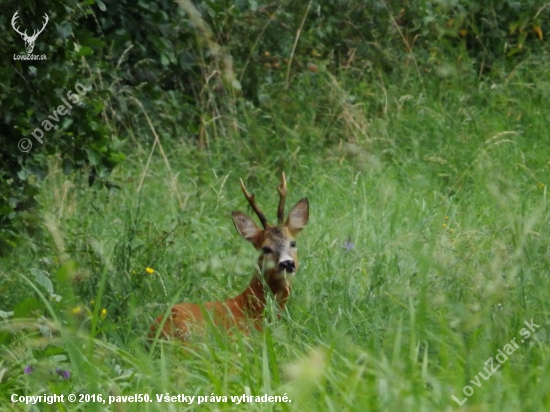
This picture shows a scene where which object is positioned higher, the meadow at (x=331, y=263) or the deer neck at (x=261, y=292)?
the meadow at (x=331, y=263)

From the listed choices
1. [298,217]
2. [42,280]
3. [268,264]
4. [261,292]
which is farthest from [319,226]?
[42,280]

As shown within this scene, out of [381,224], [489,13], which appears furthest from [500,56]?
[381,224]

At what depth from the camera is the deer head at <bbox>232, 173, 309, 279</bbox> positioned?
213 inches

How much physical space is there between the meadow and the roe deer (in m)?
0.10

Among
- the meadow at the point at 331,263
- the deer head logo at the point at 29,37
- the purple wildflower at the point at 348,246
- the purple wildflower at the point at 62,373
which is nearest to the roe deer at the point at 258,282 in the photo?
the meadow at the point at 331,263

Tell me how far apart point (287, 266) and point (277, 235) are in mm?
397

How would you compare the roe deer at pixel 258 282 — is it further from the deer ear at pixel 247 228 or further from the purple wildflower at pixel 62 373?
the purple wildflower at pixel 62 373

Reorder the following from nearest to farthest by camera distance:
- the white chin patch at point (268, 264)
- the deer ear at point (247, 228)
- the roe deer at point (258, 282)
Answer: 1. the roe deer at point (258, 282)
2. the white chin patch at point (268, 264)
3. the deer ear at point (247, 228)

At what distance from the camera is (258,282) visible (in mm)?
5379

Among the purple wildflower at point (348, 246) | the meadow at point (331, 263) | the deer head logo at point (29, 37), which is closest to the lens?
the meadow at point (331, 263)

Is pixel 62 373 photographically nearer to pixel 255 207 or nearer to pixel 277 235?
pixel 255 207

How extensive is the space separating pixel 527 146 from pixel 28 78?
136 inches

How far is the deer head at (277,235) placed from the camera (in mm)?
5418

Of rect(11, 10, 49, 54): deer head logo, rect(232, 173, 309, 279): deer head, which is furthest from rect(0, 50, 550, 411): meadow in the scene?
rect(11, 10, 49, 54): deer head logo
